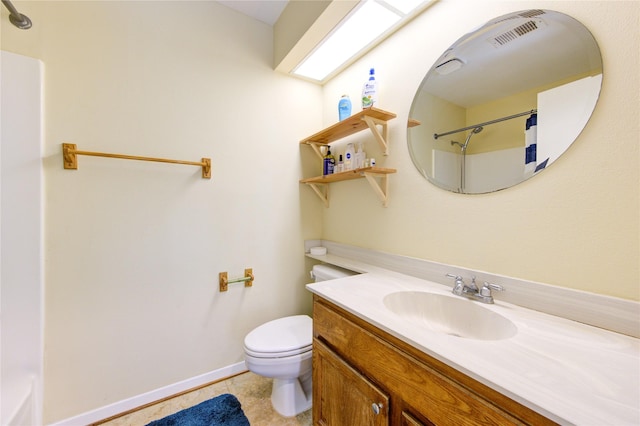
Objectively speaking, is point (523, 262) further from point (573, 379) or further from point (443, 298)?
point (573, 379)

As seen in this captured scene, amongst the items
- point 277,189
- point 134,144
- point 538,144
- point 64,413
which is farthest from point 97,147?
point 538,144

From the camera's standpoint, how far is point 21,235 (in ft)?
3.89

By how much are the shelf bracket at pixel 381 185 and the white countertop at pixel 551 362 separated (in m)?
0.73

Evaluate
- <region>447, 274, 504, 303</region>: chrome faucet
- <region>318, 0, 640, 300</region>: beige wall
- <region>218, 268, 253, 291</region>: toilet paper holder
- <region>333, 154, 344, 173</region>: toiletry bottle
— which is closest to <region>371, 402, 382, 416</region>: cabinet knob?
<region>447, 274, 504, 303</region>: chrome faucet

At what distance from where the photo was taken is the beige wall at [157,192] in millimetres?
1291

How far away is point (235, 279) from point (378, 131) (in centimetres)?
141

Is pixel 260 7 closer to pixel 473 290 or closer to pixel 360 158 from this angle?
pixel 360 158

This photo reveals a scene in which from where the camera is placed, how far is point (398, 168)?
147 centimetres

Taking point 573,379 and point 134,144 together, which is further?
point 134,144

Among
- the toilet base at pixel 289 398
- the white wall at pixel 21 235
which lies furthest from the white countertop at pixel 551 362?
the white wall at pixel 21 235

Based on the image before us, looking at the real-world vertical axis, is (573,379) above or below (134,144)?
below

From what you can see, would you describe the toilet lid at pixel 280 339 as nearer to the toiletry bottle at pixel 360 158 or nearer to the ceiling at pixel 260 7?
the toiletry bottle at pixel 360 158

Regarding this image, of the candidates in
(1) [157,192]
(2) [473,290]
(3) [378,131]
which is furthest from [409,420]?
(1) [157,192]

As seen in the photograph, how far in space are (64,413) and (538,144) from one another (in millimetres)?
2597
